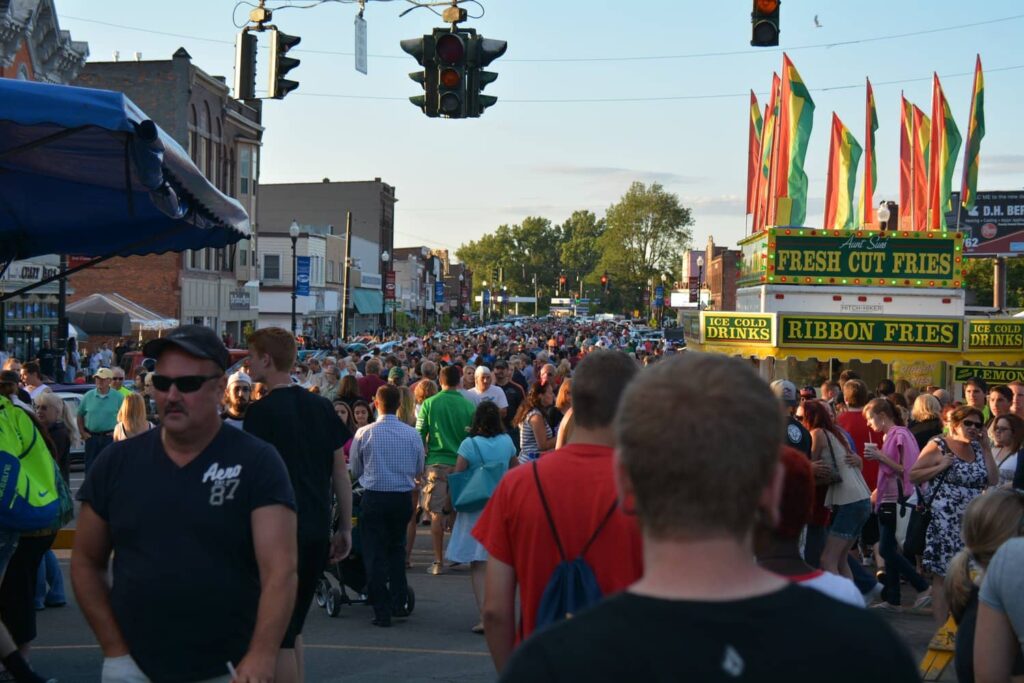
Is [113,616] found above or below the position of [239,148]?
below

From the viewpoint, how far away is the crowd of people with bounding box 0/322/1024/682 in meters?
2.16

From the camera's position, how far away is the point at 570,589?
3.91 m

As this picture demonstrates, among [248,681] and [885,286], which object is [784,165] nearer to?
[885,286]

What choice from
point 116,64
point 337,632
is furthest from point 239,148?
point 337,632

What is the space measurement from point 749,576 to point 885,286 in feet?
74.3

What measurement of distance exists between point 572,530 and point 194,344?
1.46m

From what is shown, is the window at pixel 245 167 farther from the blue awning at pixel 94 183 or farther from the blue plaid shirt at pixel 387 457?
the blue awning at pixel 94 183

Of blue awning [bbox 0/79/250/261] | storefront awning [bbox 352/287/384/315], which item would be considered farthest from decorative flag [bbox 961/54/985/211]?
storefront awning [bbox 352/287/384/315]

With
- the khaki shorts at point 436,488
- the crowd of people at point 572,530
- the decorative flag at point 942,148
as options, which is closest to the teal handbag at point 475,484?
the crowd of people at point 572,530

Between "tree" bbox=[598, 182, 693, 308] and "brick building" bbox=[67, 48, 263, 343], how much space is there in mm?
71378

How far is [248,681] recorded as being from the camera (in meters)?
4.15

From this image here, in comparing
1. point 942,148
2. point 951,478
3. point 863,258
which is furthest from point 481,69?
point 942,148

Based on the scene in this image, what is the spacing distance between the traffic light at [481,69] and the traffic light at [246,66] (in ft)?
7.25

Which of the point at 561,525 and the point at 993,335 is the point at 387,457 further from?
the point at 993,335
